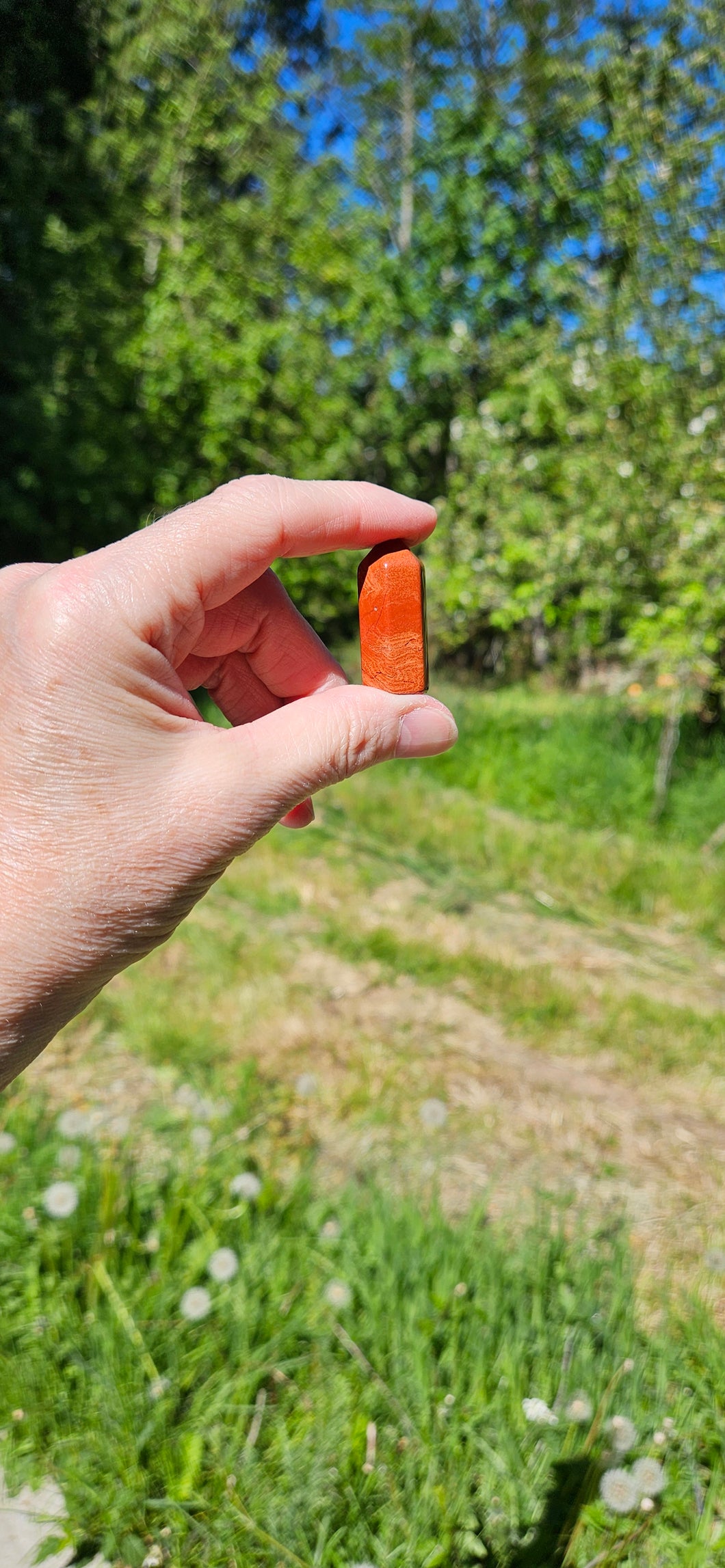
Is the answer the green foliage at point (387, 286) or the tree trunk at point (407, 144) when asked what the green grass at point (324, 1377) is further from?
the tree trunk at point (407, 144)

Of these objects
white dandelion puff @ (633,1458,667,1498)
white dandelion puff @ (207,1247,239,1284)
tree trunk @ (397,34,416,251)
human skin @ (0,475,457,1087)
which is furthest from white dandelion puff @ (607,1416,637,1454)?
tree trunk @ (397,34,416,251)

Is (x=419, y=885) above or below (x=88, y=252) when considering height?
below

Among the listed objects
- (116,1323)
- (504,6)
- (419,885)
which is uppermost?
(504,6)

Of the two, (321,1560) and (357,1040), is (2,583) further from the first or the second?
(357,1040)

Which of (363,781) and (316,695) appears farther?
(363,781)

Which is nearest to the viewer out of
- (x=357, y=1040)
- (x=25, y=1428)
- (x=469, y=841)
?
(x=25, y=1428)

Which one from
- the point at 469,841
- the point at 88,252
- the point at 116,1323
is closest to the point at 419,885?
the point at 469,841

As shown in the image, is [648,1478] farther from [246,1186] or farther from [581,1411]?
[246,1186]

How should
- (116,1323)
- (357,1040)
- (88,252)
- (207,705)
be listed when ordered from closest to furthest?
(116,1323) → (357,1040) → (207,705) → (88,252)
